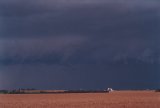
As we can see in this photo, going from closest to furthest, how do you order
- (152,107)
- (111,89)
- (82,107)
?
(152,107)
(82,107)
(111,89)

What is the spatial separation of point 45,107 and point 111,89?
113 meters

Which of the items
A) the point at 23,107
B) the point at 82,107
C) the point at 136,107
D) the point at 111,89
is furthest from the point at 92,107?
the point at 111,89

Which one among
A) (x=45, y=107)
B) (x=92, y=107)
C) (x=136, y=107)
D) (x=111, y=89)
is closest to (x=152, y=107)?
(x=136, y=107)

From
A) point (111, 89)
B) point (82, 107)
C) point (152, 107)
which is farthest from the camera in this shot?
point (111, 89)

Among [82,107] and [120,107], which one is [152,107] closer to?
[120,107]

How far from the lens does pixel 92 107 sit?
43.5 meters

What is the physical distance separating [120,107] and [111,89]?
4556 inches

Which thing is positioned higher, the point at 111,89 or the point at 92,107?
the point at 111,89

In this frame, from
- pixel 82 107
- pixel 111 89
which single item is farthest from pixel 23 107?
pixel 111 89

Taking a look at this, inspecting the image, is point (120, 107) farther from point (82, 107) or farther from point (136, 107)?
point (82, 107)

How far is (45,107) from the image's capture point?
150 feet

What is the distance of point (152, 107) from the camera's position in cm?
4147

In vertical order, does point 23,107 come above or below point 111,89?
below

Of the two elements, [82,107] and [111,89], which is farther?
[111,89]
